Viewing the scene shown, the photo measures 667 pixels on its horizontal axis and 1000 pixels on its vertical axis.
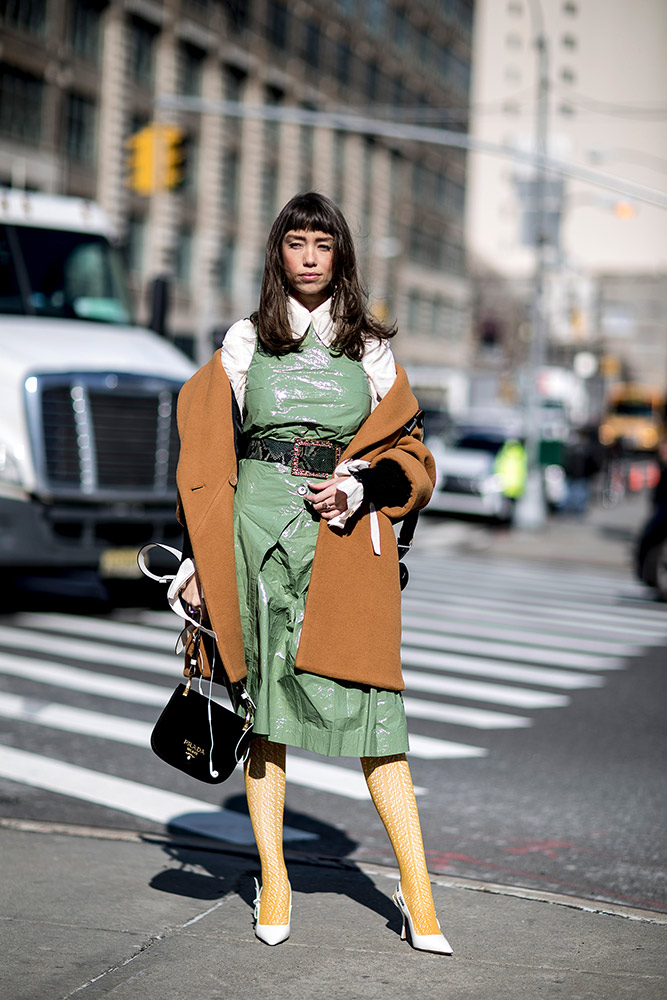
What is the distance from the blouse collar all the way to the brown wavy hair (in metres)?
0.02

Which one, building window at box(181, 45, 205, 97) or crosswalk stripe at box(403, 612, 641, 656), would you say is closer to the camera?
crosswalk stripe at box(403, 612, 641, 656)

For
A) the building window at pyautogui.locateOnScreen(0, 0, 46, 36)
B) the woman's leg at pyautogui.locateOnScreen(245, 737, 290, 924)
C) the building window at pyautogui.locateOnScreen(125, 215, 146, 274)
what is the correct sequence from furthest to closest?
1. the building window at pyautogui.locateOnScreen(125, 215, 146, 274)
2. the building window at pyautogui.locateOnScreen(0, 0, 46, 36)
3. the woman's leg at pyautogui.locateOnScreen(245, 737, 290, 924)

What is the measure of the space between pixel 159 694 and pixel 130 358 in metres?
4.00

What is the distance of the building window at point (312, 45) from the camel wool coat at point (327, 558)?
56337mm

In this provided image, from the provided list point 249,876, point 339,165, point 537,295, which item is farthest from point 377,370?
point 339,165

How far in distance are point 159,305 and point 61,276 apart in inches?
37.2

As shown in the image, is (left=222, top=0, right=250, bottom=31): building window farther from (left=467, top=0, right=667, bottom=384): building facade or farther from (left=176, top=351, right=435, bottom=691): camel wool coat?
(left=176, top=351, right=435, bottom=691): camel wool coat

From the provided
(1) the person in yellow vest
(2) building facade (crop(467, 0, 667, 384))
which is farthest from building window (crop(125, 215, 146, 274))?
(1) the person in yellow vest

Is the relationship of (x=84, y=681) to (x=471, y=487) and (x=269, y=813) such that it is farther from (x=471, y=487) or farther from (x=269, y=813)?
(x=471, y=487)

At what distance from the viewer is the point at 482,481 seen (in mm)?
24641

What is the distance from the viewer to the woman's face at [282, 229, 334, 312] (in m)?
3.75

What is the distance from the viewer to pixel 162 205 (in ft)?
149

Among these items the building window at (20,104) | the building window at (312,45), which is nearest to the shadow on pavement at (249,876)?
the building window at (20,104)

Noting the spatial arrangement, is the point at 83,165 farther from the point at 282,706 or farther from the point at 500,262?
the point at 500,262
